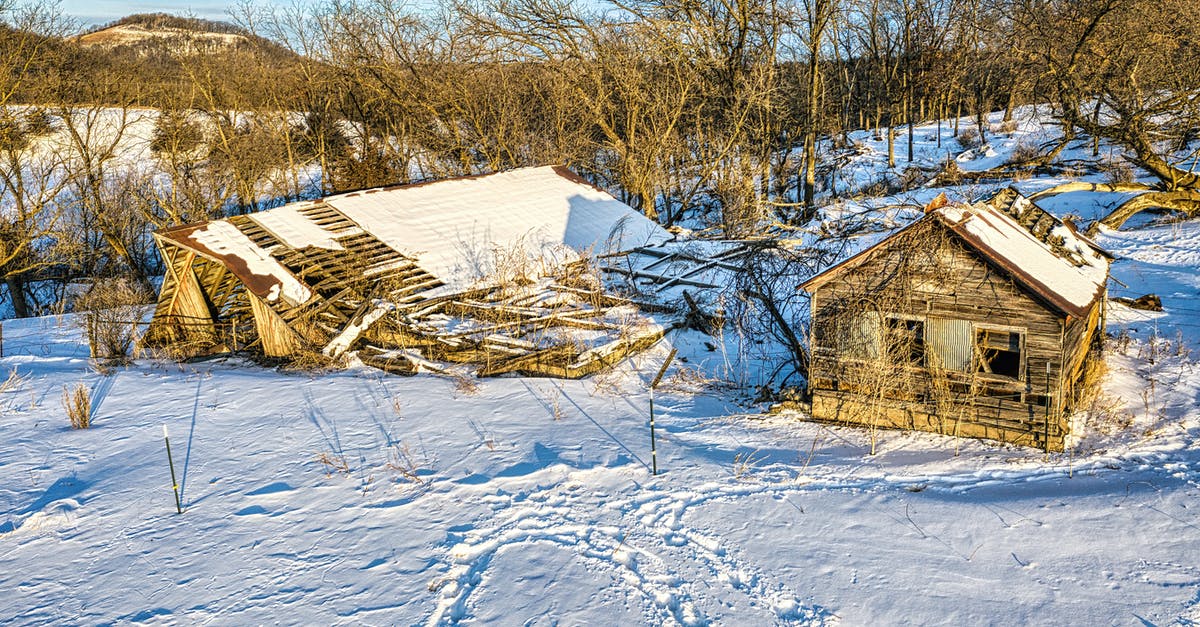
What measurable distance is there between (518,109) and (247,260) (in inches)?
752

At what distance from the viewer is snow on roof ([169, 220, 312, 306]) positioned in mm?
13891

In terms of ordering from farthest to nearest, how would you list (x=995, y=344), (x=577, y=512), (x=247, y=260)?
(x=247, y=260) → (x=995, y=344) → (x=577, y=512)

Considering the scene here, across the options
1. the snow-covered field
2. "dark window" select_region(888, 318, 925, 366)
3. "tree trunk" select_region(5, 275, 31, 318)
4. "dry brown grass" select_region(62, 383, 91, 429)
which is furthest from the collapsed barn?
"tree trunk" select_region(5, 275, 31, 318)

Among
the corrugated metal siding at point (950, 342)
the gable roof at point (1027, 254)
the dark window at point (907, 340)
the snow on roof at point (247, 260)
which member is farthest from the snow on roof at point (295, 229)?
the corrugated metal siding at point (950, 342)

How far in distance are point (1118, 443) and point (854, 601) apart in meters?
5.37

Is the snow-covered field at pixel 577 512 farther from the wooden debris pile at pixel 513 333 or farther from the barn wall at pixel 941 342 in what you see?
the wooden debris pile at pixel 513 333

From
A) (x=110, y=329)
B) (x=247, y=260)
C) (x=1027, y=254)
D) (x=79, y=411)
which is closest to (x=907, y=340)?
(x=1027, y=254)

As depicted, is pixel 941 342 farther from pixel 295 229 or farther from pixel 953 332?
pixel 295 229

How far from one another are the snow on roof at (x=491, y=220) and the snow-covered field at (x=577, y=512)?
15.4 ft

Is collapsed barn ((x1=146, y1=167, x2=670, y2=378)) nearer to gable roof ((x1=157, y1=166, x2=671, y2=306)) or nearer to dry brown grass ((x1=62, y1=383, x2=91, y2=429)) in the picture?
gable roof ((x1=157, y1=166, x2=671, y2=306))

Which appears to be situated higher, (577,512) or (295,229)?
(295,229)

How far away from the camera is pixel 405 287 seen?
15.0 meters

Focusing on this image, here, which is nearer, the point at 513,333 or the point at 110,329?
the point at 513,333

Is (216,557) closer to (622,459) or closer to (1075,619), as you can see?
(622,459)
